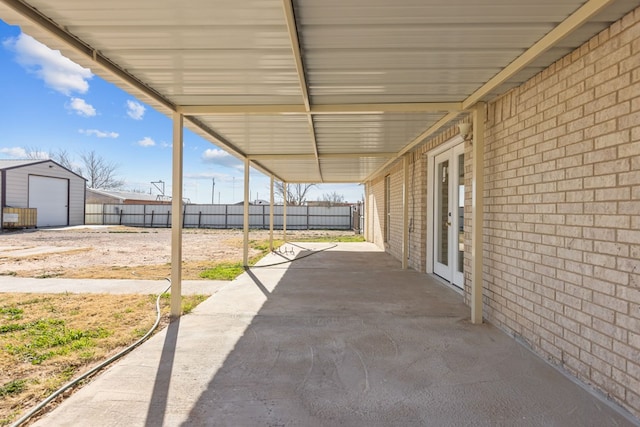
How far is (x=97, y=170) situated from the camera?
4356 centimetres

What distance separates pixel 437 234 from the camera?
6.46 meters

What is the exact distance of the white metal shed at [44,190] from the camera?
19594mm

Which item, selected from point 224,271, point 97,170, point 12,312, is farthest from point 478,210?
point 97,170

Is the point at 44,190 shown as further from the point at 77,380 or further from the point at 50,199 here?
Answer: the point at 77,380

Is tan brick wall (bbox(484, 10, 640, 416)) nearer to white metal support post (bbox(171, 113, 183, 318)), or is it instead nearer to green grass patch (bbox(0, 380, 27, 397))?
white metal support post (bbox(171, 113, 183, 318))

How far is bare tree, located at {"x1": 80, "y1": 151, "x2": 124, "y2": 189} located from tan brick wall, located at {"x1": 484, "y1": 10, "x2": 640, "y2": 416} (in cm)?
4753

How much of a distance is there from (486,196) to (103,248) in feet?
38.5

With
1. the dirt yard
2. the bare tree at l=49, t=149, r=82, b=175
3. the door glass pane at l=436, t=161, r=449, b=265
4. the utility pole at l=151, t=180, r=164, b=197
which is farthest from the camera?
the utility pole at l=151, t=180, r=164, b=197

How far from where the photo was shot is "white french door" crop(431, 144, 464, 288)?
5.44 metres

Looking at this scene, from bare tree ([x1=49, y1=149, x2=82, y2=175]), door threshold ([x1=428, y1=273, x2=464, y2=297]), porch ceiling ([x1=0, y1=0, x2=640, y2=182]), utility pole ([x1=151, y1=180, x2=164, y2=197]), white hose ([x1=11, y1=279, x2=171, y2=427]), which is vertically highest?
bare tree ([x1=49, y1=149, x2=82, y2=175])

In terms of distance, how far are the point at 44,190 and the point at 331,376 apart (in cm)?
2532

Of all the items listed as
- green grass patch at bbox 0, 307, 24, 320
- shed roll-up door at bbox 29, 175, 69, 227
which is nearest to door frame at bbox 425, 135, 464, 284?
green grass patch at bbox 0, 307, 24, 320

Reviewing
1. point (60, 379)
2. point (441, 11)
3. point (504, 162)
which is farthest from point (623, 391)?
point (60, 379)

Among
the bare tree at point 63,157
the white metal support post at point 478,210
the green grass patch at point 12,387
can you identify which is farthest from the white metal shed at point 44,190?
the white metal support post at point 478,210
